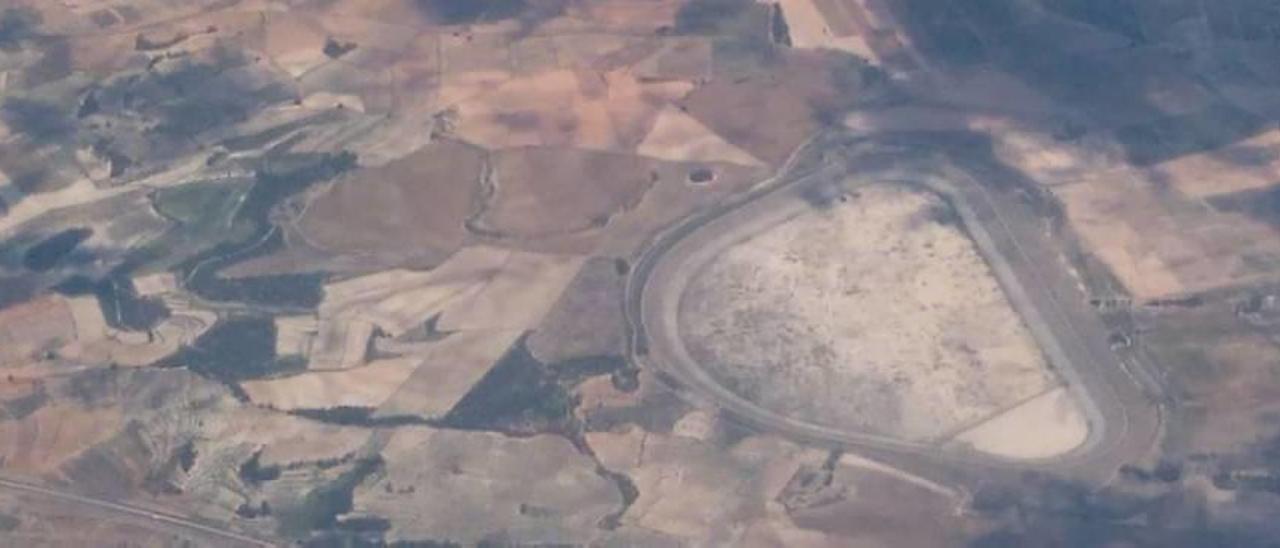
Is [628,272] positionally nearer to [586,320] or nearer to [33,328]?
[586,320]

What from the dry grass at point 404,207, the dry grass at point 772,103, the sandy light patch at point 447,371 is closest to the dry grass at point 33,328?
the dry grass at point 404,207

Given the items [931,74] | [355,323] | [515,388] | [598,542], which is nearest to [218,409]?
[355,323]

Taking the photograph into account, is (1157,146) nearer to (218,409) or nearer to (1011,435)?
(1011,435)

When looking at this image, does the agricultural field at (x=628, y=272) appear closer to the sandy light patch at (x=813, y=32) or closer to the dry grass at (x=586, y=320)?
the dry grass at (x=586, y=320)

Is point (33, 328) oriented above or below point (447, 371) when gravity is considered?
above

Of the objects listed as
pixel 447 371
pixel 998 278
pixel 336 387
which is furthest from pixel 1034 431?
pixel 336 387

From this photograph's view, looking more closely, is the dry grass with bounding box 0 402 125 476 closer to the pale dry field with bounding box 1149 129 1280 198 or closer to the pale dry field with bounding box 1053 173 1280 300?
the pale dry field with bounding box 1053 173 1280 300

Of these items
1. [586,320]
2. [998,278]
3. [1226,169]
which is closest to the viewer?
[586,320]
